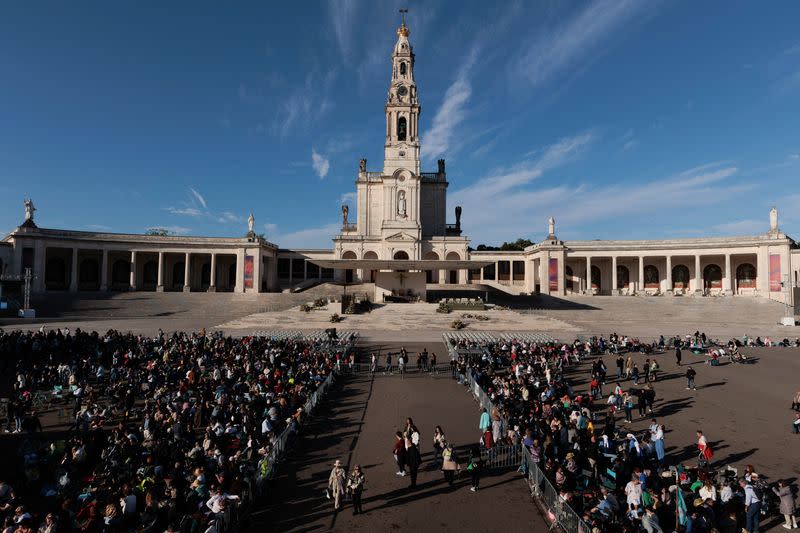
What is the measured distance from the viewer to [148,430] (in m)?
11.2

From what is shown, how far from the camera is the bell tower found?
65.9 metres

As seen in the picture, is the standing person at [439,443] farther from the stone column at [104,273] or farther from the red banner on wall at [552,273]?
the stone column at [104,273]

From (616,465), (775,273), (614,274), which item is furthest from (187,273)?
(775,273)

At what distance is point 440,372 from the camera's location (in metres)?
20.2

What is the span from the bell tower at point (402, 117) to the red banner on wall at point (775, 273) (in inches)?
1749

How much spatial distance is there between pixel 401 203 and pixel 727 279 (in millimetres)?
43959

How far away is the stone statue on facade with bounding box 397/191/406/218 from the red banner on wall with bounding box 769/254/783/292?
44.6m

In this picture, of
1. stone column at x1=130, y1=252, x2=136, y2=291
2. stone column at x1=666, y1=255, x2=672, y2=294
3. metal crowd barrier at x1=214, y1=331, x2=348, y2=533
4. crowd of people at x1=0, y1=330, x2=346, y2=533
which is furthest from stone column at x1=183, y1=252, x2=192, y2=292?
stone column at x1=666, y1=255, x2=672, y2=294

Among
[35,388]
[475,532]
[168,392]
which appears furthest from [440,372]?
[35,388]

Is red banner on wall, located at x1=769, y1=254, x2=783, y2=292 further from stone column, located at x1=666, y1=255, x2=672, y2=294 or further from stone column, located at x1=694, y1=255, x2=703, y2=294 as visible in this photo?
stone column, located at x1=666, y1=255, x2=672, y2=294

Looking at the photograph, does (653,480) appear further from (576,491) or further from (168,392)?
(168,392)

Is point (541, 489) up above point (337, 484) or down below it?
below

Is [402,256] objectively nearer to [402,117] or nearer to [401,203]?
[401,203]

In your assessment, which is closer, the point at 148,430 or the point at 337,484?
the point at 337,484
